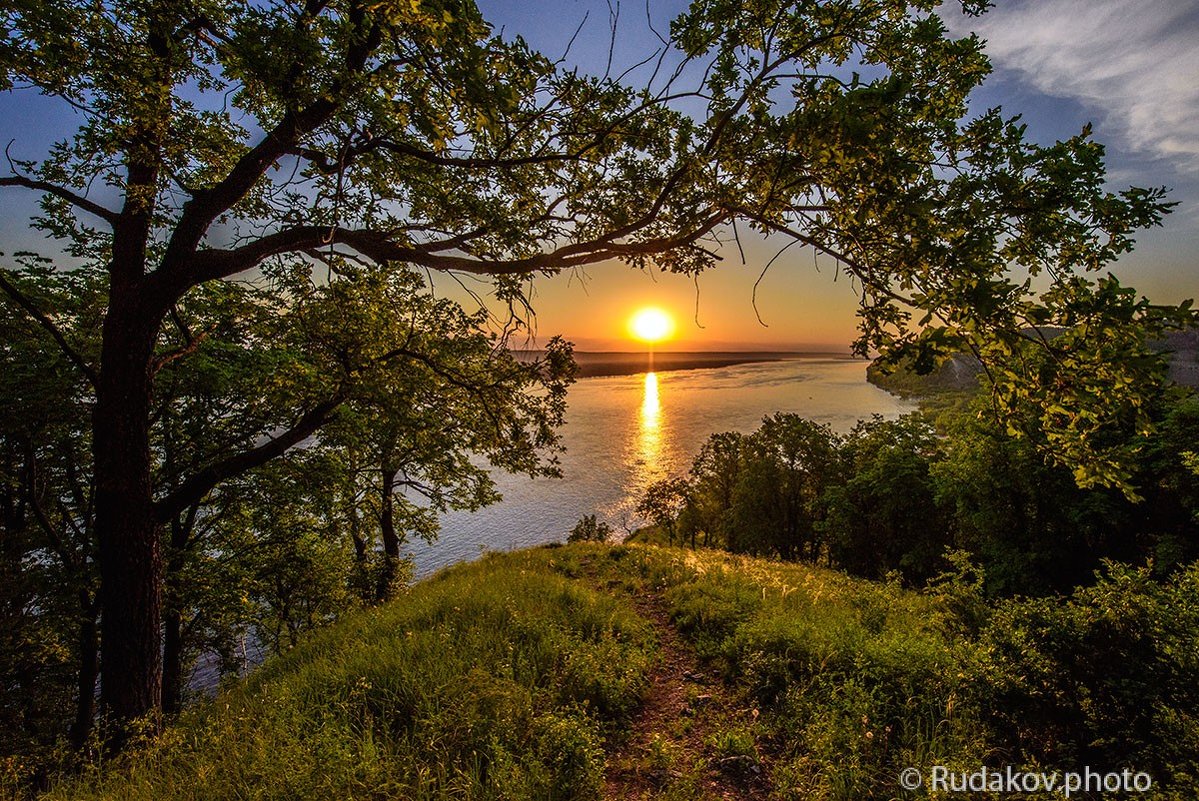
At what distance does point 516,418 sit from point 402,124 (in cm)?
460

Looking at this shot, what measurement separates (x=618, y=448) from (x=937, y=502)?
172ft

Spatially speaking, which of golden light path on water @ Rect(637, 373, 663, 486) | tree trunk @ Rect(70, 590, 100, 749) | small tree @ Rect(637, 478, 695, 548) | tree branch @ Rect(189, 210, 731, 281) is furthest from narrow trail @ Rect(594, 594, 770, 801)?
golden light path on water @ Rect(637, 373, 663, 486)

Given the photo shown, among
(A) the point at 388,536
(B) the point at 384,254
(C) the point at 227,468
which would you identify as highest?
(B) the point at 384,254

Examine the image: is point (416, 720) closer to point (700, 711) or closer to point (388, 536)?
point (700, 711)

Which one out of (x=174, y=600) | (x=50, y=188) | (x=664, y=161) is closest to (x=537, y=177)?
(x=664, y=161)

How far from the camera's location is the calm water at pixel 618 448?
41.7 m

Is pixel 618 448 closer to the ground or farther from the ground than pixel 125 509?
closer to the ground

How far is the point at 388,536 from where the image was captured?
16609mm

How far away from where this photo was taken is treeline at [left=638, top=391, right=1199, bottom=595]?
16125mm

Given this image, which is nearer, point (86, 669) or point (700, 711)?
point (700, 711)

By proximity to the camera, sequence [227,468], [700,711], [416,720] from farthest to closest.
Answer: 1. [227,468]
2. [700,711]
3. [416,720]

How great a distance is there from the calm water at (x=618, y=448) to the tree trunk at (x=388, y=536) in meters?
9.49

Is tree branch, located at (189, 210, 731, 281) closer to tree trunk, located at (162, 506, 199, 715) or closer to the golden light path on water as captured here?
tree trunk, located at (162, 506, 199, 715)

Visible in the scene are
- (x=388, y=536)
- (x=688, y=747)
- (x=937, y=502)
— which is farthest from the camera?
(x=937, y=502)
